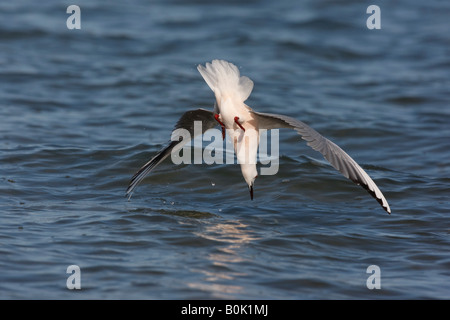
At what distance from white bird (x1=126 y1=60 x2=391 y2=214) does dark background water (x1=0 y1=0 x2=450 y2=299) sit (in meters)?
0.52

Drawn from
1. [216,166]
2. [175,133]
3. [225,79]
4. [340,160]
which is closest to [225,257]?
[340,160]

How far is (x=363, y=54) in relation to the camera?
13.2 metres

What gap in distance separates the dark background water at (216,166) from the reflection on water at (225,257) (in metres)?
0.02

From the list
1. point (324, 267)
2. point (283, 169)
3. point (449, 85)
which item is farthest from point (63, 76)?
point (324, 267)

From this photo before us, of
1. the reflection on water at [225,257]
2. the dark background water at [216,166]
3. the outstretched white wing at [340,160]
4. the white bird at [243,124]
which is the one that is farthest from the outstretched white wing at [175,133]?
the reflection on water at [225,257]

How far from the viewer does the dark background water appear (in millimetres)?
4895

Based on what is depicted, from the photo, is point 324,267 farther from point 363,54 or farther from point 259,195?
point 363,54

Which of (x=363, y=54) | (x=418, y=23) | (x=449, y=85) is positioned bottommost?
(x=449, y=85)

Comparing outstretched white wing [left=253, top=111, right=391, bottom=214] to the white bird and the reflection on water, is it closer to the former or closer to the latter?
the white bird

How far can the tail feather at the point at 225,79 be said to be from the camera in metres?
5.31

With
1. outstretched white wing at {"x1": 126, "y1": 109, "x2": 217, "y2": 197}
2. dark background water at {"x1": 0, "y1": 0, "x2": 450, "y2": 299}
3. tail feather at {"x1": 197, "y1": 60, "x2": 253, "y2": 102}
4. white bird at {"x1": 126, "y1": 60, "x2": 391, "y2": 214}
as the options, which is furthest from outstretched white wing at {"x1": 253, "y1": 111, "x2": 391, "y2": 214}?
outstretched white wing at {"x1": 126, "y1": 109, "x2": 217, "y2": 197}

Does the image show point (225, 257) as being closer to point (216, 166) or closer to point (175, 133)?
point (175, 133)

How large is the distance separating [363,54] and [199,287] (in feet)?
31.3

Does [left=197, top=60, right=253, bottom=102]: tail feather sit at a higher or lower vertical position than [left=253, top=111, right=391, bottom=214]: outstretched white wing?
higher
